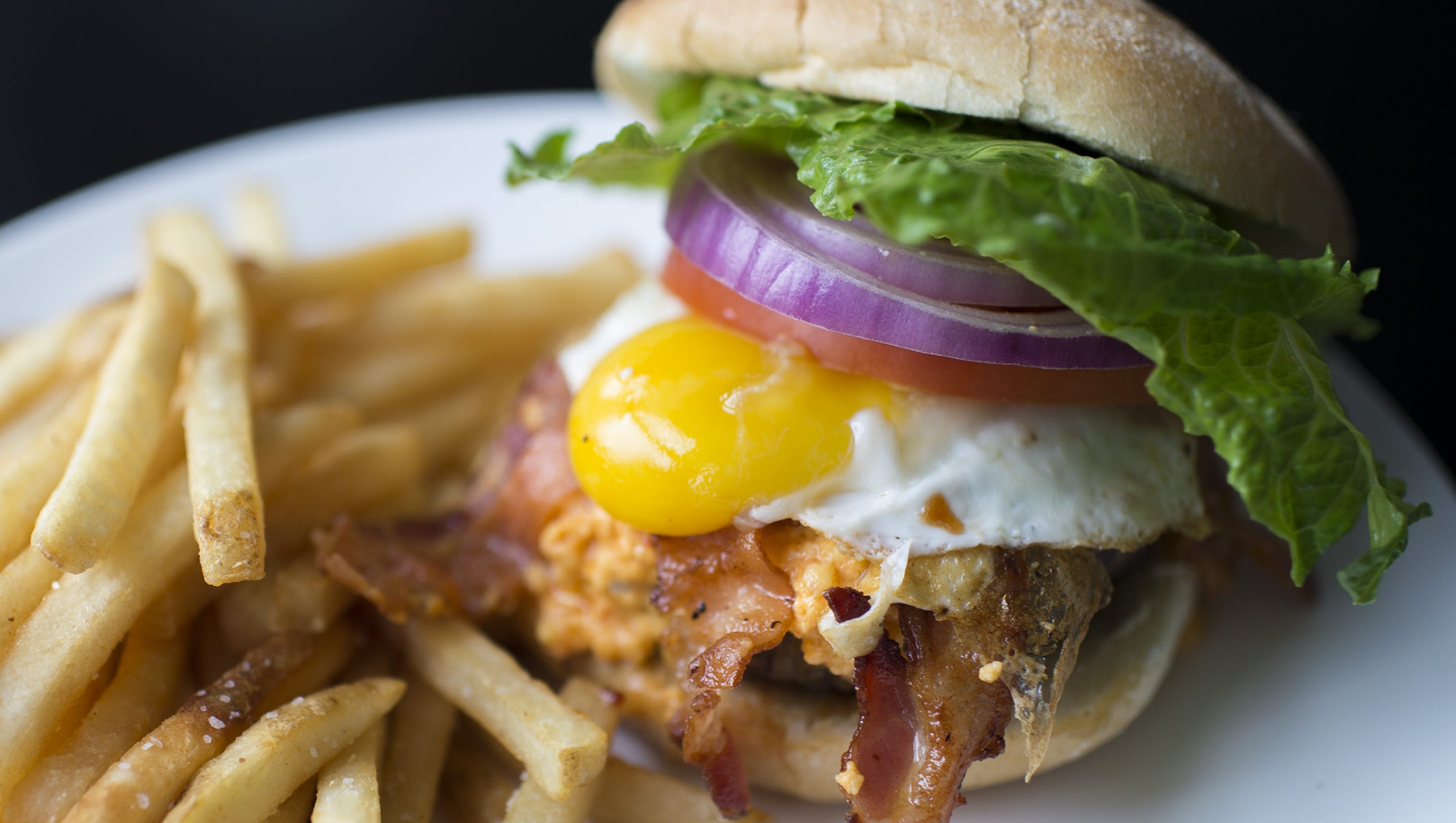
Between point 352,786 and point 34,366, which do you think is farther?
point 34,366

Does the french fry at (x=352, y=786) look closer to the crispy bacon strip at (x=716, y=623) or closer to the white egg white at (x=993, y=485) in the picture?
the crispy bacon strip at (x=716, y=623)

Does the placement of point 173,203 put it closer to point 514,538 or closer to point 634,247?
point 634,247

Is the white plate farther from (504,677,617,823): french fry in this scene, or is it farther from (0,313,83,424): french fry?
(0,313,83,424): french fry

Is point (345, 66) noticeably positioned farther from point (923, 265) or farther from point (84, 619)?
point (923, 265)

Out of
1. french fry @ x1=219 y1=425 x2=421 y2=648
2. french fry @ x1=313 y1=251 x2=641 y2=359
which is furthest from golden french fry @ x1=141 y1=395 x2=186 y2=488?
french fry @ x1=313 y1=251 x2=641 y2=359

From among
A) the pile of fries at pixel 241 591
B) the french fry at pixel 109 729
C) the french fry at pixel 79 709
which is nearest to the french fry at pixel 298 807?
the pile of fries at pixel 241 591

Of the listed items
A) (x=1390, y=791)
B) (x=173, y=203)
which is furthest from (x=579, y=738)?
(x=173, y=203)

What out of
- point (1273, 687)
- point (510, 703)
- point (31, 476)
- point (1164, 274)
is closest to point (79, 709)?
point (31, 476)
